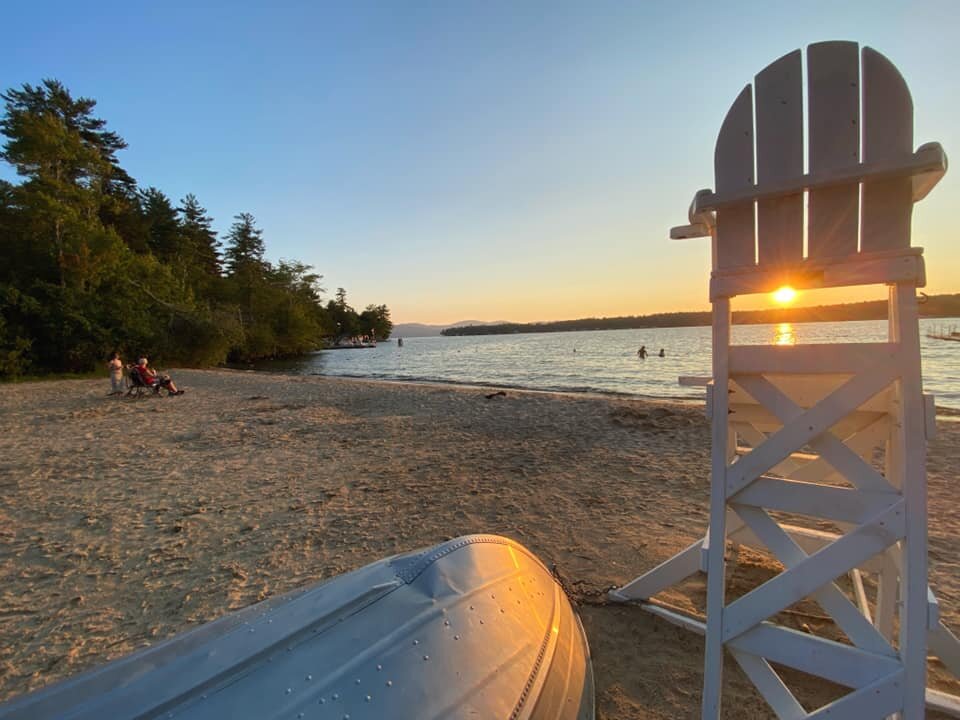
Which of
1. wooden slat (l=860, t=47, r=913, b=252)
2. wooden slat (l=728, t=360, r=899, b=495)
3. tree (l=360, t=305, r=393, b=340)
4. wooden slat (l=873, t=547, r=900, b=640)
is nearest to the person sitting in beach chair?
wooden slat (l=728, t=360, r=899, b=495)

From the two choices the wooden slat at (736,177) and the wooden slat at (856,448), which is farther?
the wooden slat at (856,448)

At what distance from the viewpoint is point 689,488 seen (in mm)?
5840

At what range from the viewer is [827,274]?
155 cm

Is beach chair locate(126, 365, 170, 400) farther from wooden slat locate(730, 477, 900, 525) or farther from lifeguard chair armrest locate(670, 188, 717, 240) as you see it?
wooden slat locate(730, 477, 900, 525)

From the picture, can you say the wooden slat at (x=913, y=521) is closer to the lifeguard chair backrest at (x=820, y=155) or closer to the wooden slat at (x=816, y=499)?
the wooden slat at (x=816, y=499)

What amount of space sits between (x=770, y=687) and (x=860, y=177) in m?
1.88

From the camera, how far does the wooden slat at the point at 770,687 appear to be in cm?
176

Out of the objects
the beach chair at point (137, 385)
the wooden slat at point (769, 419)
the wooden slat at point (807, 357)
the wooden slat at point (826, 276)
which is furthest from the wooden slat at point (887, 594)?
the beach chair at point (137, 385)

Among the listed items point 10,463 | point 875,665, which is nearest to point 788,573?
point 875,665

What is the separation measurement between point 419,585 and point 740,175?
1993mm

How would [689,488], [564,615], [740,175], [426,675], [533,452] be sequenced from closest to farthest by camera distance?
[426,675]
[740,175]
[564,615]
[689,488]
[533,452]

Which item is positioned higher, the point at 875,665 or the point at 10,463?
the point at 875,665

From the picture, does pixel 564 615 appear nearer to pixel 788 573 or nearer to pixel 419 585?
pixel 419 585

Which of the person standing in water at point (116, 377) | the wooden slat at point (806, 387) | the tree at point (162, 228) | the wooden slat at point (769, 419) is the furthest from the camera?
the tree at point (162, 228)
